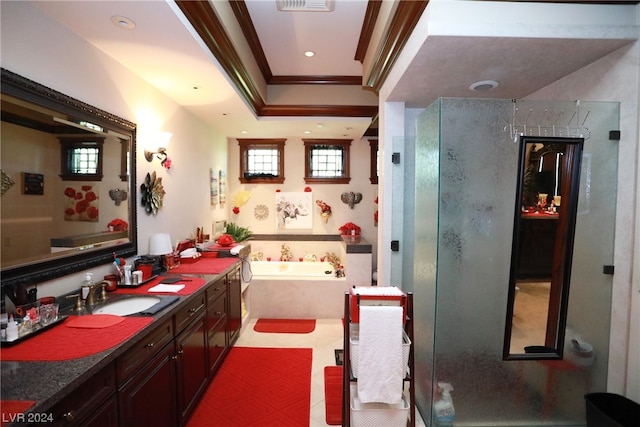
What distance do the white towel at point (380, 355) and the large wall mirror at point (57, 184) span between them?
5.72 ft

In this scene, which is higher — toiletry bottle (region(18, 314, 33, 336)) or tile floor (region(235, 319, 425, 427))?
toiletry bottle (region(18, 314, 33, 336))

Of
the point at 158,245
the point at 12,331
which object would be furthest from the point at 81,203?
the point at 12,331

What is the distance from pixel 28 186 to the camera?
4.71 ft

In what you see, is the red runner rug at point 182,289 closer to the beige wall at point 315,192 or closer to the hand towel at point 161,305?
the hand towel at point 161,305

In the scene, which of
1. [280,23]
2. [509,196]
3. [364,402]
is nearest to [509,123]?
[509,196]

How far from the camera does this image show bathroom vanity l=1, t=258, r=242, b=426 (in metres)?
0.98

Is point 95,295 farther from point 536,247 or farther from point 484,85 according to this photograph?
point 484,85

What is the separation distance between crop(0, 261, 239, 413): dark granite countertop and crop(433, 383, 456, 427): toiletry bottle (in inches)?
68.7

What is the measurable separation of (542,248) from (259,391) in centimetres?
239

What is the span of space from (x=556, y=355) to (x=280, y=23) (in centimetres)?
328

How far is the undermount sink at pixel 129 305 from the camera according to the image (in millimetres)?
1790

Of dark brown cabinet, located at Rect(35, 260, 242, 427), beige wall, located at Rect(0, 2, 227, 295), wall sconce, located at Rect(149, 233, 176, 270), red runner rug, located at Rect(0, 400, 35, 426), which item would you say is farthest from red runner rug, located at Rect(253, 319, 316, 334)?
red runner rug, located at Rect(0, 400, 35, 426)

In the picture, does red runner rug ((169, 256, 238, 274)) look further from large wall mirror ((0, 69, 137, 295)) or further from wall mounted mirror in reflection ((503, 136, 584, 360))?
wall mounted mirror in reflection ((503, 136, 584, 360))

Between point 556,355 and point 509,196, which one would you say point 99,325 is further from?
point 556,355
